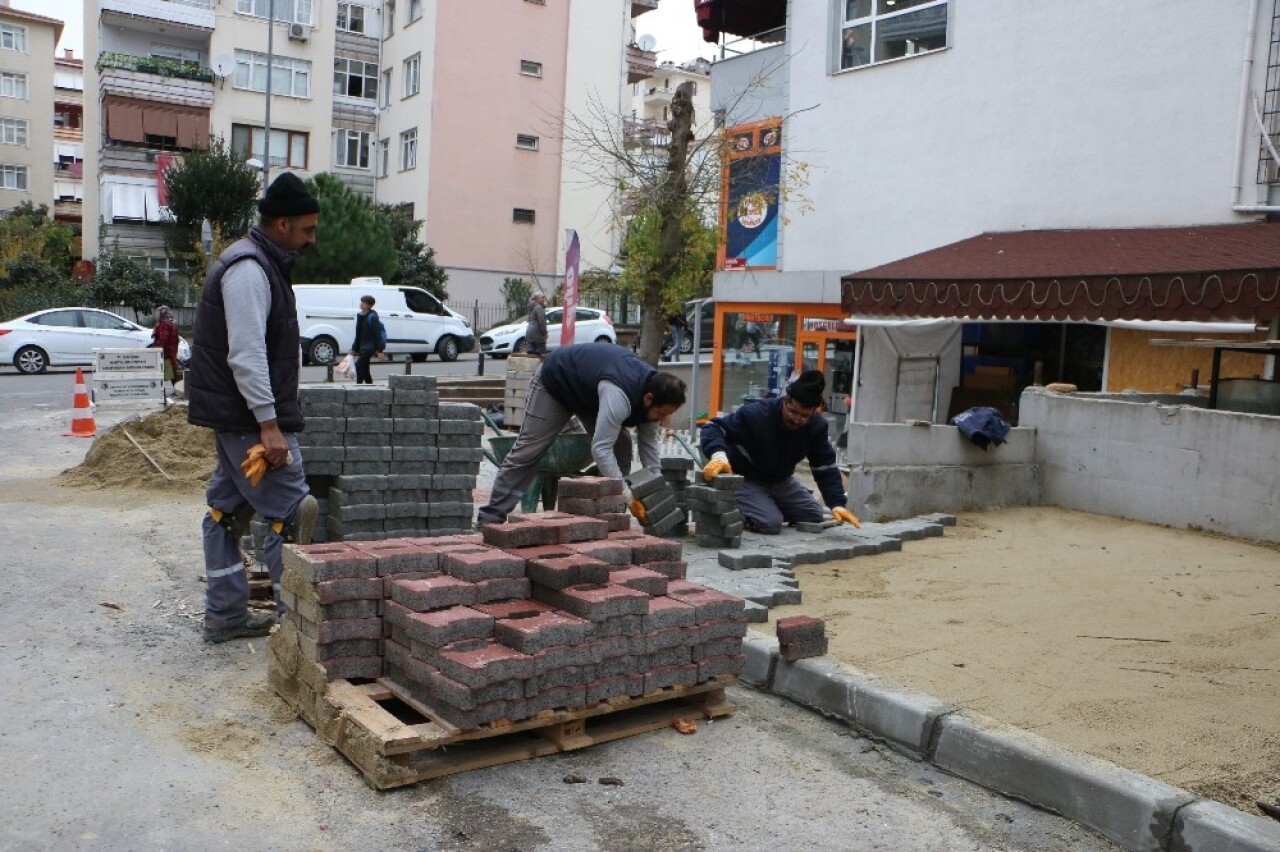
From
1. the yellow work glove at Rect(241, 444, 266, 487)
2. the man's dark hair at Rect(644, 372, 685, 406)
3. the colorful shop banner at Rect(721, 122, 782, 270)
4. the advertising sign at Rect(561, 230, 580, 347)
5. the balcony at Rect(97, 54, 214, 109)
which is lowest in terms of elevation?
the yellow work glove at Rect(241, 444, 266, 487)

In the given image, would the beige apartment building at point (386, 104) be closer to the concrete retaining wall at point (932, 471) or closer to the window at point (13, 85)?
the window at point (13, 85)

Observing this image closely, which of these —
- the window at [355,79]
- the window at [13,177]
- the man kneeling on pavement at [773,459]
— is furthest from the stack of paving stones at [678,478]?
the window at [13,177]

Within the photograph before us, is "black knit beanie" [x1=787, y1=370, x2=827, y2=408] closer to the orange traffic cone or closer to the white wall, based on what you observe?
the white wall

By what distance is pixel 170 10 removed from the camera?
127 feet

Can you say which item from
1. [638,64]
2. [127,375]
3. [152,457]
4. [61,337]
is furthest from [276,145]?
[152,457]

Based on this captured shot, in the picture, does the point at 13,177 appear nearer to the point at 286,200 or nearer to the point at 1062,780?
the point at 286,200

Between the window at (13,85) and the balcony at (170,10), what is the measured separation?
80.5 ft

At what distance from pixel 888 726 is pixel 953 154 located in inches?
525

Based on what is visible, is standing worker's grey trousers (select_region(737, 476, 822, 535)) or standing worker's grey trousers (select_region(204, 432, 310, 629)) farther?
standing worker's grey trousers (select_region(737, 476, 822, 535))

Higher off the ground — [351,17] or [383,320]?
[351,17]

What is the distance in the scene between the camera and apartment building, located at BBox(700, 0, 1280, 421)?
12583mm

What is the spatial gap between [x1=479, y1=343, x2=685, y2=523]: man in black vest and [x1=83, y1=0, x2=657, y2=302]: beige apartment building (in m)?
30.6

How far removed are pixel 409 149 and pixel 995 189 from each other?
29.1m

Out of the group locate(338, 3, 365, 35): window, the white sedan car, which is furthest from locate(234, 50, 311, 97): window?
the white sedan car
